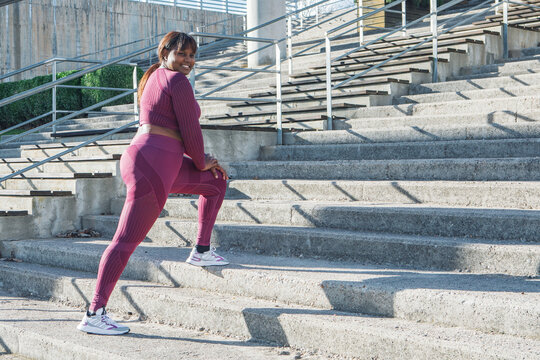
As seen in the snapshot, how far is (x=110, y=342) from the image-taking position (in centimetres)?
363

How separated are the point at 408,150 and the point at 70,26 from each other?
56.2ft

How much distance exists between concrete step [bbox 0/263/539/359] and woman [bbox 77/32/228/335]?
0.42 metres

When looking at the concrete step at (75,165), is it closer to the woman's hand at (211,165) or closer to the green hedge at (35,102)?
the woman's hand at (211,165)

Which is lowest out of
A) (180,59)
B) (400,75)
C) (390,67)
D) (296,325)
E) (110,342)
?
(110,342)

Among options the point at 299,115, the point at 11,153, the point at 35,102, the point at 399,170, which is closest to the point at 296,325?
the point at 399,170

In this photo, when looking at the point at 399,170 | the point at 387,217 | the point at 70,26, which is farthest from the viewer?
the point at 70,26

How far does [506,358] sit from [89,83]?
1240 cm

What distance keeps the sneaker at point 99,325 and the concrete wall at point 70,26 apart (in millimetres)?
17197

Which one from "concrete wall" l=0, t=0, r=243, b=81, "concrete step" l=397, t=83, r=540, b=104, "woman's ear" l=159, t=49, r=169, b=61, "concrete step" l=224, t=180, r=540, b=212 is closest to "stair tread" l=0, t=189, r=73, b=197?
"concrete step" l=224, t=180, r=540, b=212

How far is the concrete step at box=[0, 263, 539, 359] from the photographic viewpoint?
291 centimetres

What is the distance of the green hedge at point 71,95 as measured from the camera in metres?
13.6

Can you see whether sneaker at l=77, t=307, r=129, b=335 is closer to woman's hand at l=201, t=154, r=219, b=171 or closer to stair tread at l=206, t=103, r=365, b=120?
woman's hand at l=201, t=154, r=219, b=171

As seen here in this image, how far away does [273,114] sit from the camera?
27.2 feet

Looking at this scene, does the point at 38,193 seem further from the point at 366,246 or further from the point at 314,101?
the point at 314,101
